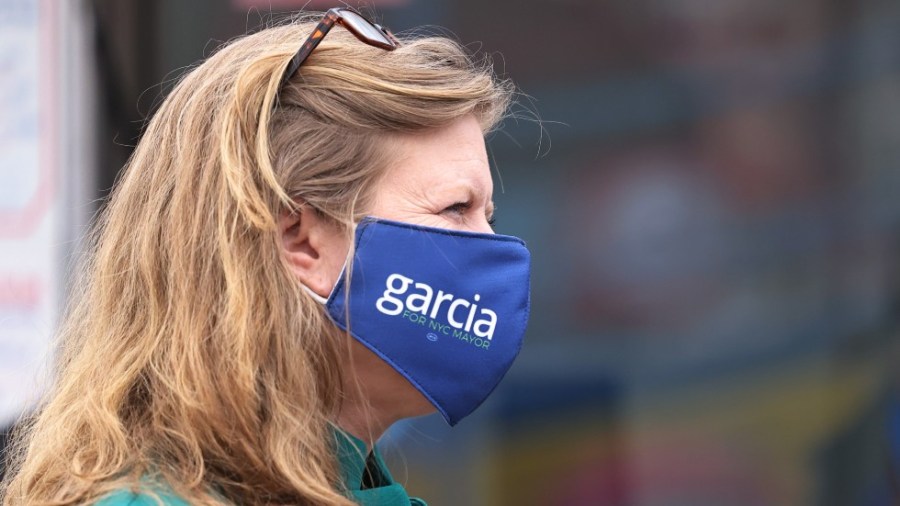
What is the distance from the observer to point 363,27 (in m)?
1.72

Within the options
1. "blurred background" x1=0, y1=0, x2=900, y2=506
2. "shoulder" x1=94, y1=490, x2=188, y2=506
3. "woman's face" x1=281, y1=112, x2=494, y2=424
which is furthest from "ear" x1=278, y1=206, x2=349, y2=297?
"blurred background" x1=0, y1=0, x2=900, y2=506

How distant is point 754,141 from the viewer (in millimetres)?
4266

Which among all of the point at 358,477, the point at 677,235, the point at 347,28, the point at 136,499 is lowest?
the point at 677,235

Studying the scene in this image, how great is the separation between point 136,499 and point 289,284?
1.24 feet

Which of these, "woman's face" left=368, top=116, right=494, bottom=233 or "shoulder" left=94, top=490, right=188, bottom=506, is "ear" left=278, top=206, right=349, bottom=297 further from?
"shoulder" left=94, top=490, right=188, bottom=506

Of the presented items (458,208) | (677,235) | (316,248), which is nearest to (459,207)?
(458,208)

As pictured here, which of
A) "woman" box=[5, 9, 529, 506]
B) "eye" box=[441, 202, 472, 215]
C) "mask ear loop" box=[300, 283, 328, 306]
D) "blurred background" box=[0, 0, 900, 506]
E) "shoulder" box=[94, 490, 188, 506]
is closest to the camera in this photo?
"shoulder" box=[94, 490, 188, 506]

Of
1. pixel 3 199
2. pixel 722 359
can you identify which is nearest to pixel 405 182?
pixel 3 199

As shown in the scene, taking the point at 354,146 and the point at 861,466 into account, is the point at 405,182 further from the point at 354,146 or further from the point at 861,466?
the point at 861,466

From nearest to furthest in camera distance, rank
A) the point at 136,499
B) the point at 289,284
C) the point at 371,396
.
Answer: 1. the point at 136,499
2. the point at 289,284
3. the point at 371,396

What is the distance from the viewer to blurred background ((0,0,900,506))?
165 inches

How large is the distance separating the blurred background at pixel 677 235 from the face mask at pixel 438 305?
251 centimetres

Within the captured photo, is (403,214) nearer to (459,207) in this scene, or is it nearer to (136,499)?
(459,207)

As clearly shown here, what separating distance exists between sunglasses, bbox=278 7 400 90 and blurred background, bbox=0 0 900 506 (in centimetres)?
248
